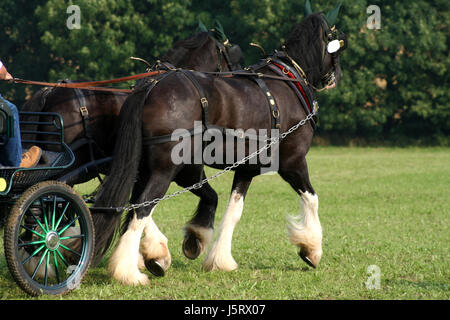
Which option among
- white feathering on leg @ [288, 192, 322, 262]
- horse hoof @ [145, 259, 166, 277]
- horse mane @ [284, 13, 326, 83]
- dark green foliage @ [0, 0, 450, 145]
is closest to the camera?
horse hoof @ [145, 259, 166, 277]

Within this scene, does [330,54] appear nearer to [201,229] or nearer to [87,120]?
[201,229]

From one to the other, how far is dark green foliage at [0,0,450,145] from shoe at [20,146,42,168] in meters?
21.3

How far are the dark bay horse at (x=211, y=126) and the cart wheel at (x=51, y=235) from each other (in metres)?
0.23

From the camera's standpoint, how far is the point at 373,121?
85.6 ft

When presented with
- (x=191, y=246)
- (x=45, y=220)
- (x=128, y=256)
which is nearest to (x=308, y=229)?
(x=191, y=246)

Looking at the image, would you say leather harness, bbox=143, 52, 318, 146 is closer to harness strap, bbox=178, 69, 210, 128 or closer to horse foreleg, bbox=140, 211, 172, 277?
harness strap, bbox=178, 69, 210, 128

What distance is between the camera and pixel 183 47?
699cm

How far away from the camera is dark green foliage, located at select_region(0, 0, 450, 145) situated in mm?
25750

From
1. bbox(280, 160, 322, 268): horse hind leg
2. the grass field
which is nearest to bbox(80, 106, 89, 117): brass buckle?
the grass field

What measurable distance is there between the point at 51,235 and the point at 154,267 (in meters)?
1.15

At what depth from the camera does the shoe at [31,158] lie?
4.88 metres

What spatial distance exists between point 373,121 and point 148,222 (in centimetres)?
Result: 2176
